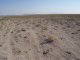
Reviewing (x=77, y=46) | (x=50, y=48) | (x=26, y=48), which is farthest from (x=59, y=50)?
(x=26, y=48)

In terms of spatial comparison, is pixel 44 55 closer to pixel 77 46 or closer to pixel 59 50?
pixel 59 50

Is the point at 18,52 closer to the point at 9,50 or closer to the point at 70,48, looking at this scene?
the point at 9,50

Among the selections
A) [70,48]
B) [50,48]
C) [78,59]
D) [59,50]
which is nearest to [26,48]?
[50,48]

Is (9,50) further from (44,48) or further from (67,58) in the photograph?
(67,58)

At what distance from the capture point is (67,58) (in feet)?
22.6

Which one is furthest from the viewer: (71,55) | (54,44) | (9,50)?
(54,44)

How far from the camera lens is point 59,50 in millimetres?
8188

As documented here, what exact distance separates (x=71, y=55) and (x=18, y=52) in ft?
10.1

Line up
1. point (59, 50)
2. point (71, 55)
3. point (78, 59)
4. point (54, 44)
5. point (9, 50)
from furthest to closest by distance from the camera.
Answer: point (54, 44)
point (9, 50)
point (59, 50)
point (71, 55)
point (78, 59)

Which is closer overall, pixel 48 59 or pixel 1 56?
pixel 48 59

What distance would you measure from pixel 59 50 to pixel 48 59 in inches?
55.1

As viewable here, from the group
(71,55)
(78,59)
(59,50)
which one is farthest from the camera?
(59,50)

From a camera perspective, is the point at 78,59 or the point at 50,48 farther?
the point at 50,48

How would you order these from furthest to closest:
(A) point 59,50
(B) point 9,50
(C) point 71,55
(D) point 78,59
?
(B) point 9,50 < (A) point 59,50 < (C) point 71,55 < (D) point 78,59
